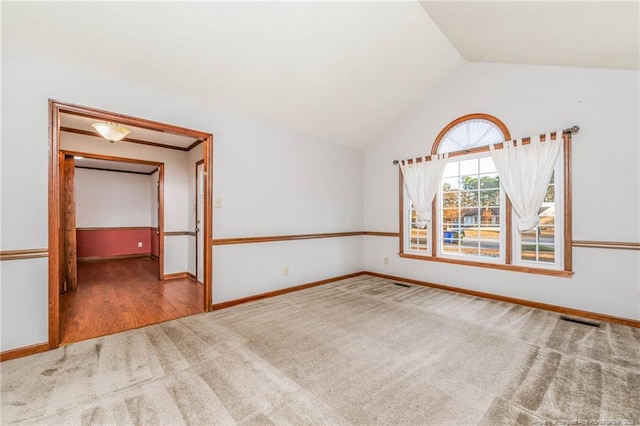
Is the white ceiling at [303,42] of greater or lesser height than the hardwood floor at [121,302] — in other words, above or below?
above

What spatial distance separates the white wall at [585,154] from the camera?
2930 mm

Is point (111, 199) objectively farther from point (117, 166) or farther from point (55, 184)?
point (55, 184)

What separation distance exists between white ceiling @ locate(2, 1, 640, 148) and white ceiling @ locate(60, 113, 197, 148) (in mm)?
1018

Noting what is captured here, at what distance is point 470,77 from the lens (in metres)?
3.97

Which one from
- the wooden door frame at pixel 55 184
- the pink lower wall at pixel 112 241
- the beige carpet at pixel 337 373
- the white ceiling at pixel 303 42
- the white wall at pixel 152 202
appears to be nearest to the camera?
the beige carpet at pixel 337 373

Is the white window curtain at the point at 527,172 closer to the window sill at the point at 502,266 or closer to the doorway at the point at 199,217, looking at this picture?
the window sill at the point at 502,266

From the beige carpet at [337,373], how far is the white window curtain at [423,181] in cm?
174

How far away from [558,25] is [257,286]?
4182mm

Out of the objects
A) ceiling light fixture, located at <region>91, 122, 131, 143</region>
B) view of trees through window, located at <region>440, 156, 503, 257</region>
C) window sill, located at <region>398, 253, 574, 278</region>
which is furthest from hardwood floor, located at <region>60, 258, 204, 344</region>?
view of trees through window, located at <region>440, 156, 503, 257</region>

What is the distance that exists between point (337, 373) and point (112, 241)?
7.67 m

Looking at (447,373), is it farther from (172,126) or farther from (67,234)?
(67,234)

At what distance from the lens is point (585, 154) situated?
124 inches

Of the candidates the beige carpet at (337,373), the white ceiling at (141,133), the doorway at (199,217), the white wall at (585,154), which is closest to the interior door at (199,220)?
the doorway at (199,217)

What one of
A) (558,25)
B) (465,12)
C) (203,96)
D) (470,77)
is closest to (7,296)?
(203,96)
